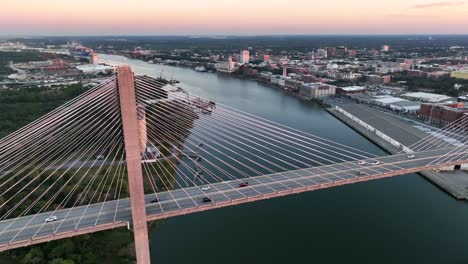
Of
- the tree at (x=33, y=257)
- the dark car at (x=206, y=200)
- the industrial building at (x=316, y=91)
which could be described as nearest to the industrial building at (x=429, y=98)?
the industrial building at (x=316, y=91)

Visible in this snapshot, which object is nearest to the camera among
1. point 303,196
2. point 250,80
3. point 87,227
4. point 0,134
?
point 87,227

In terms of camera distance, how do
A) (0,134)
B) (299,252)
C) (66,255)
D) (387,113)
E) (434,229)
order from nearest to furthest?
(66,255)
(299,252)
(434,229)
(0,134)
(387,113)

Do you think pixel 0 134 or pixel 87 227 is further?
pixel 0 134

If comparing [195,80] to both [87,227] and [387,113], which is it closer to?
[387,113]

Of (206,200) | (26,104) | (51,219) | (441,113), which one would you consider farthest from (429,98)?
(26,104)

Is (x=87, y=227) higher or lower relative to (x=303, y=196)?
higher

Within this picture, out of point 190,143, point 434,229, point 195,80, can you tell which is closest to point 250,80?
point 195,80
